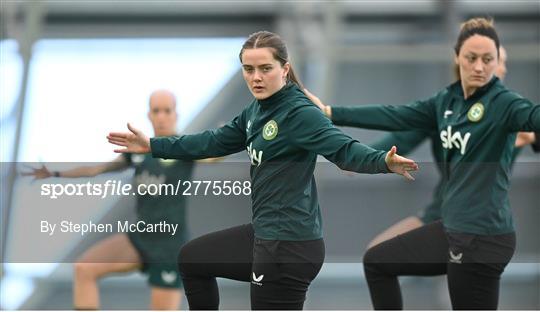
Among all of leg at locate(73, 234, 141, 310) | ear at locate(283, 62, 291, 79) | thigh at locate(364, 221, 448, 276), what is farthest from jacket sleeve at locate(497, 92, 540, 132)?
leg at locate(73, 234, 141, 310)

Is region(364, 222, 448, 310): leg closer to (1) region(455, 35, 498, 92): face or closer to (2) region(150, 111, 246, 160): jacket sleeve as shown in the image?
(1) region(455, 35, 498, 92): face

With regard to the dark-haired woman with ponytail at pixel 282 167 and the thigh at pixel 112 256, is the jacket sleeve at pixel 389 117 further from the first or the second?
the thigh at pixel 112 256

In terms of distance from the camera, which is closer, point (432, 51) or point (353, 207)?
point (353, 207)

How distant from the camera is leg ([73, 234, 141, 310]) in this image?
392 centimetres

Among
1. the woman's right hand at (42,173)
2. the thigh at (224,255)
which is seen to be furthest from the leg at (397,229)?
the woman's right hand at (42,173)

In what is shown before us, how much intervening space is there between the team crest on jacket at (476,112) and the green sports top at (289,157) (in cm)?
63

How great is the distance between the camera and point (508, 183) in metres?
3.83

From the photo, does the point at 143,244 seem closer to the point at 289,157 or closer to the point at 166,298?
the point at 166,298

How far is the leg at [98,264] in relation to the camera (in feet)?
12.9

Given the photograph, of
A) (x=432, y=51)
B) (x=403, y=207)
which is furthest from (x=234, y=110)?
(x=403, y=207)

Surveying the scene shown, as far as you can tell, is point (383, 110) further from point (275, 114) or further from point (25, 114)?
point (25, 114)

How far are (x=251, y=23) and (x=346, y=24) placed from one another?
1.94 ft

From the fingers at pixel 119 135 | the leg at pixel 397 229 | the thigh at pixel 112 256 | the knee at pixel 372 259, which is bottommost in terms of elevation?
the thigh at pixel 112 256

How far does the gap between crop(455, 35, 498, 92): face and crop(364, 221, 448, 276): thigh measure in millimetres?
483
